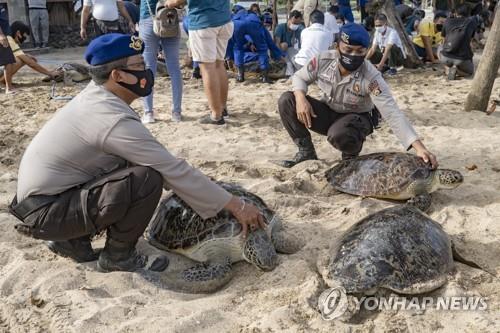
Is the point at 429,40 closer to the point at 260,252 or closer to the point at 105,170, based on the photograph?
the point at 260,252

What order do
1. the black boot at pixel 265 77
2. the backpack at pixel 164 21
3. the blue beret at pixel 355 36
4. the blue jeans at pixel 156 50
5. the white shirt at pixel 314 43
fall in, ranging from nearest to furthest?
the blue beret at pixel 355 36, the backpack at pixel 164 21, the blue jeans at pixel 156 50, the white shirt at pixel 314 43, the black boot at pixel 265 77

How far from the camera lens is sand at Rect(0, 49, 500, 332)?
7.30 feet

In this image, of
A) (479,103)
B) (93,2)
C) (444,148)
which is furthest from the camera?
(93,2)

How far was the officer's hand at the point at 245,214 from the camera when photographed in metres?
2.53

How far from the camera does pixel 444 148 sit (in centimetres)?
451

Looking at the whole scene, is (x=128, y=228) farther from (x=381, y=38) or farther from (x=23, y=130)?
(x=381, y=38)

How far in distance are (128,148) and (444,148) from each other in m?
3.16

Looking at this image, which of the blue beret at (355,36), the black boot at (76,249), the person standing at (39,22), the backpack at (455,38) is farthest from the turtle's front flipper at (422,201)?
the person standing at (39,22)

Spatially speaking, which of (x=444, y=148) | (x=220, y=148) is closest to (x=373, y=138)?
(x=444, y=148)

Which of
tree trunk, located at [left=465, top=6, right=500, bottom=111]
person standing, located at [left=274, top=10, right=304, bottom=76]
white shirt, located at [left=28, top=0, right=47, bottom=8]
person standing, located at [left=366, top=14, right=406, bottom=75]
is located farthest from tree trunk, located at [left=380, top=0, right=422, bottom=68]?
white shirt, located at [left=28, top=0, right=47, bottom=8]

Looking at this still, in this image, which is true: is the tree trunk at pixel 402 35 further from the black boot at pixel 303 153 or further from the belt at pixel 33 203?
the belt at pixel 33 203

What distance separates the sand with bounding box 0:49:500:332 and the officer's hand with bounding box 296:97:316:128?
403 mm

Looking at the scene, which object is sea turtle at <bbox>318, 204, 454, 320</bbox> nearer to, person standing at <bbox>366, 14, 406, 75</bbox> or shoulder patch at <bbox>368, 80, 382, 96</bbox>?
shoulder patch at <bbox>368, 80, 382, 96</bbox>

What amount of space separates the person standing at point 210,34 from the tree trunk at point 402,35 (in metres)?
4.55
